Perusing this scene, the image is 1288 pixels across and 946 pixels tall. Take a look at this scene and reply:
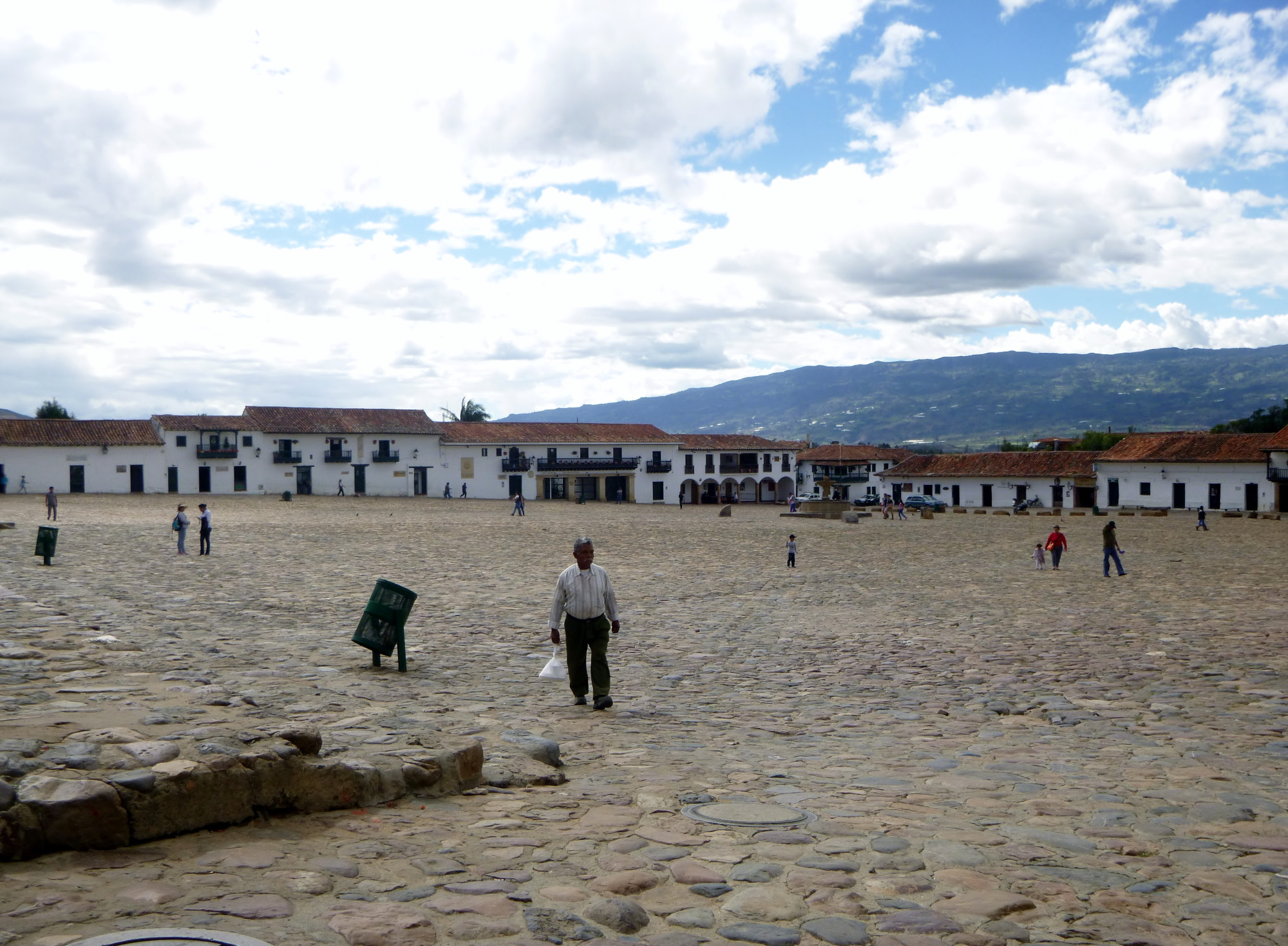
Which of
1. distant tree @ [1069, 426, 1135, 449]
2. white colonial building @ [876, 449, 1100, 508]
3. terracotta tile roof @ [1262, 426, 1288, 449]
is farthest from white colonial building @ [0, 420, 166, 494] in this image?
distant tree @ [1069, 426, 1135, 449]

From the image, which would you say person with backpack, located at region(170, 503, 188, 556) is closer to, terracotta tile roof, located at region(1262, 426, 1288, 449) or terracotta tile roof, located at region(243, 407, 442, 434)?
terracotta tile roof, located at region(243, 407, 442, 434)

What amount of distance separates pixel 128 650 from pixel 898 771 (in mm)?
6563

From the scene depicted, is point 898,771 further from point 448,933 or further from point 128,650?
point 128,650

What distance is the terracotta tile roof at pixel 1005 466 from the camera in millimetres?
69938

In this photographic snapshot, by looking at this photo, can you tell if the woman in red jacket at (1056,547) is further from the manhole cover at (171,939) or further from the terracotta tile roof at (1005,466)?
the terracotta tile roof at (1005,466)

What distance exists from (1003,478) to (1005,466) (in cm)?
103

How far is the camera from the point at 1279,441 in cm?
5769

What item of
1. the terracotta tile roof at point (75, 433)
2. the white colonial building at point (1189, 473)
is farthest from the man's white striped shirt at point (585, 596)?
the white colonial building at point (1189, 473)

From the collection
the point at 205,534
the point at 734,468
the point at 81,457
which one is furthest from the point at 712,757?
the point at 734,468

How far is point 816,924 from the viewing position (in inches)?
140

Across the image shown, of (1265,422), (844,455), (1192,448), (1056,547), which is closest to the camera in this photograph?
(1056,547)

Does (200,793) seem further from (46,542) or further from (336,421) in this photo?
(336,421)

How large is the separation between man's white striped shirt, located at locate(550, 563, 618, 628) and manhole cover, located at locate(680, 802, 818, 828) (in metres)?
2.96

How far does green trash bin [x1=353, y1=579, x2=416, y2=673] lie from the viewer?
8.98 m
